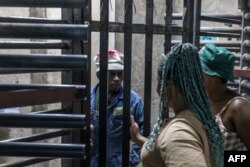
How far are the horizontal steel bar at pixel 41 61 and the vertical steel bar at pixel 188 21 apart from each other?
4.09ft

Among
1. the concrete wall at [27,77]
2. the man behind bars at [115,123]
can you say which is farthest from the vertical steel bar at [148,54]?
the concrete wall at [27,77]

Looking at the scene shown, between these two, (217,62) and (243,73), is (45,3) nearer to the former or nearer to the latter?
(217,62)

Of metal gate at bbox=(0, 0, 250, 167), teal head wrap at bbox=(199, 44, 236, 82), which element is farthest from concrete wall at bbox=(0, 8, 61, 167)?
teal head wrap at bbox=(199, 44, 236, 82)

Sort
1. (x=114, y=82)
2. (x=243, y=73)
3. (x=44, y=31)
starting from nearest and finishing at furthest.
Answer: (x=44, y=31)
(x=243, y=73)
(x=114, y=82)

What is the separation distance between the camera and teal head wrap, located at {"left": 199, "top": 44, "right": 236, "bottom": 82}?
2.27 meters

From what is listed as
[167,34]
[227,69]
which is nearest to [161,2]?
[167,34]

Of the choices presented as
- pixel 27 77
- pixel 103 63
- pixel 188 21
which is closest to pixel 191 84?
pixel 103 63

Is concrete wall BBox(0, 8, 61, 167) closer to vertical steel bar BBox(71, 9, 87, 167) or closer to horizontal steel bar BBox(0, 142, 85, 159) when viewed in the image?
vertical steel bar BBox(71, 9, 87, 167)

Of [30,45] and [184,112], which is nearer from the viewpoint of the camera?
[184,112]

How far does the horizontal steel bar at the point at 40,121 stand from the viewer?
1.68m

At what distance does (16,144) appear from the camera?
1745mm

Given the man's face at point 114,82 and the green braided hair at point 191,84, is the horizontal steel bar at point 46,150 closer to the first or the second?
the green braided hair at point 191,84

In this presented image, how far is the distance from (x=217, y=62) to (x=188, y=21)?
0.59m

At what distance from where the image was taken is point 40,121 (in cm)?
175
